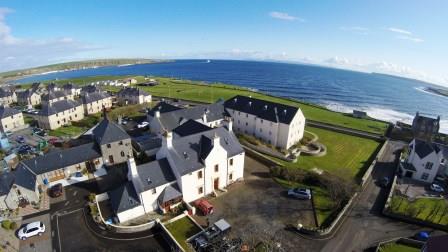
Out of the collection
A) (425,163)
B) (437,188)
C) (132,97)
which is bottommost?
(437,188)

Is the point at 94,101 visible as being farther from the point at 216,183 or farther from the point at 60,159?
the point at 216,183

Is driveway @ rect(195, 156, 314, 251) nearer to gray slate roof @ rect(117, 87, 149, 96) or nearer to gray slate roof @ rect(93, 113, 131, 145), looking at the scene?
gray slate roof @ rect(93, 113, 131, 145)

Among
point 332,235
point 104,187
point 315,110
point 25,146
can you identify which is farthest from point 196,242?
point 315,110

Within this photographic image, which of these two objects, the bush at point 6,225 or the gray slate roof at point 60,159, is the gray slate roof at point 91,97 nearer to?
the gray slate roof at point 60,159

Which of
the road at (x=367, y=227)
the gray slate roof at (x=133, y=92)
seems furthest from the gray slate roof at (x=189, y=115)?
the gray slate roof at (x=133, y=92)

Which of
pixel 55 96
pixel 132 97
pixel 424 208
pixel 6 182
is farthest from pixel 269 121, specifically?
pixel 55 96

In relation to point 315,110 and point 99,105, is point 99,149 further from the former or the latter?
point 315,110
